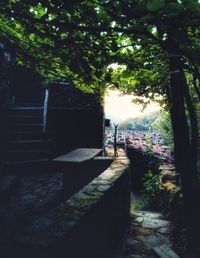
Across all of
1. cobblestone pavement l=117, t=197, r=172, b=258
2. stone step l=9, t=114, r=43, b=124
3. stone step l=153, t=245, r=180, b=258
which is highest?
stone step l=9, t=114, r=43, b=124

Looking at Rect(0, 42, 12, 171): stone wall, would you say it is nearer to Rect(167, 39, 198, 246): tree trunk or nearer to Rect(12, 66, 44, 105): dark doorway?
Rect(167, 39, 198, 246): tree trunk

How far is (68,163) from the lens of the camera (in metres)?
5.95

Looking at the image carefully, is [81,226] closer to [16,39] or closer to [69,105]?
[16,39]

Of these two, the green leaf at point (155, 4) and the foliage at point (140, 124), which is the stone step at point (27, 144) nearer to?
the green leaf at point (155, 4)

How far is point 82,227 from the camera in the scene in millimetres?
3408

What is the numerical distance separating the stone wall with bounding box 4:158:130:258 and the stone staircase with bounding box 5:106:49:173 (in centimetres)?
268

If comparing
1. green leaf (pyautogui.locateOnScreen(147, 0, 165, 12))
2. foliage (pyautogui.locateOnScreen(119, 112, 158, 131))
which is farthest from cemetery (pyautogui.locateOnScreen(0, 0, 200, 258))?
foliage (pyautogui.locateOnScreen(119, 112, 158, 131))

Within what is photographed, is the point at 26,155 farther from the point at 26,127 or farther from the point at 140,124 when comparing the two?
the point at 140,124

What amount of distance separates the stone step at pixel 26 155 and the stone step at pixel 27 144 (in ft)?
0.87

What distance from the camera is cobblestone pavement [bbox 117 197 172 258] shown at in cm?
535

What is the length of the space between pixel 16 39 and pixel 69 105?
617cm

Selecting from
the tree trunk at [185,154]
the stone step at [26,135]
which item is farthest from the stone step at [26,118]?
the tree trunk at [185,154]

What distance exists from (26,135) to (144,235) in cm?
464

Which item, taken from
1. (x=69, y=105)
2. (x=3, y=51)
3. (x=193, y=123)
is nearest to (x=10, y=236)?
(x=193, y=123)
